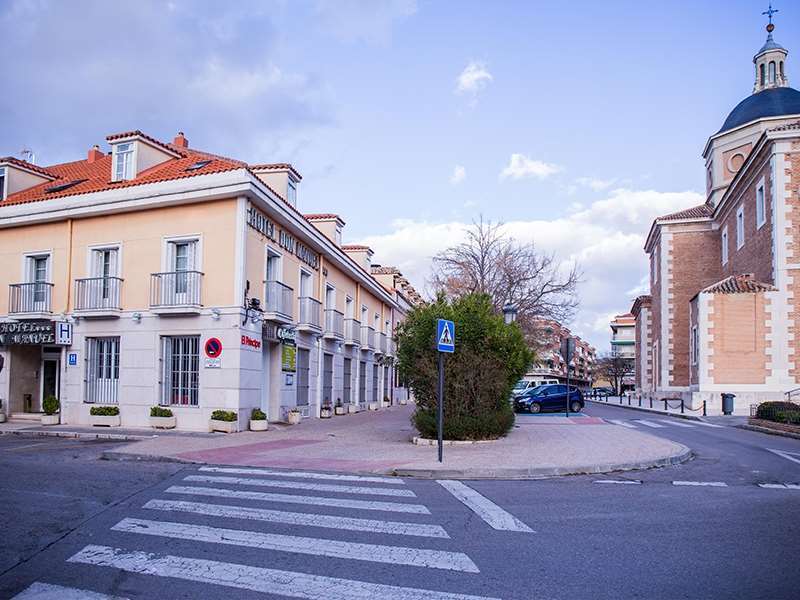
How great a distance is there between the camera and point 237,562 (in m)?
5.45

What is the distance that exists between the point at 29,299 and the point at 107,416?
5.18 meters

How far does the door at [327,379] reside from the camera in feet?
88.5

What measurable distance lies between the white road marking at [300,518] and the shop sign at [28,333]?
48.3ft

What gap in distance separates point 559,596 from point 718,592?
1124 mm

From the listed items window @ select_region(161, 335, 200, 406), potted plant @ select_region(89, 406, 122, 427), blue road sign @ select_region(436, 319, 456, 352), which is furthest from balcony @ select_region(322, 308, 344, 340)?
blue road sign @ select_region(436, 319, 456, 352)

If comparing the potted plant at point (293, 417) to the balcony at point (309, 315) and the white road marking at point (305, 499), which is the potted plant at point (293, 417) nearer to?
the balcony at point (309, 315)

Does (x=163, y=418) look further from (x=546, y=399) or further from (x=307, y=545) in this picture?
(x=546, y=399)

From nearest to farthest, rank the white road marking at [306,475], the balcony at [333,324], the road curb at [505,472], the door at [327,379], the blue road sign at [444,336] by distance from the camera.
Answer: the white road marking at [306,475], the road curb at [505,472], the blue road sign at [444,336], the door at [327,379], the balcony at [333,324]

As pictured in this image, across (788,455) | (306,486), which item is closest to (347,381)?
(788,455)

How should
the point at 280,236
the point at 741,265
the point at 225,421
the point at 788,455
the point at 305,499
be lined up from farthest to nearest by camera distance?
1. the point at 741,265
2. the point at 280,236
3. the point at 225,421
4. the point at 788,455
5. the point at 305,499

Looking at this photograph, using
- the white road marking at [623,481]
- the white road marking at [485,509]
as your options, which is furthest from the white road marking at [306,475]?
the white road marking at [623,481]

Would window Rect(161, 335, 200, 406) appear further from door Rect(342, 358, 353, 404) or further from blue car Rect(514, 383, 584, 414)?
blue car Rect(514, 383, 584, 414)

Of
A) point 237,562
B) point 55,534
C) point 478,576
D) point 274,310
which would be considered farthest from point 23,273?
point 478,576

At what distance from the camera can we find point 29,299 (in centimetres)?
2156
